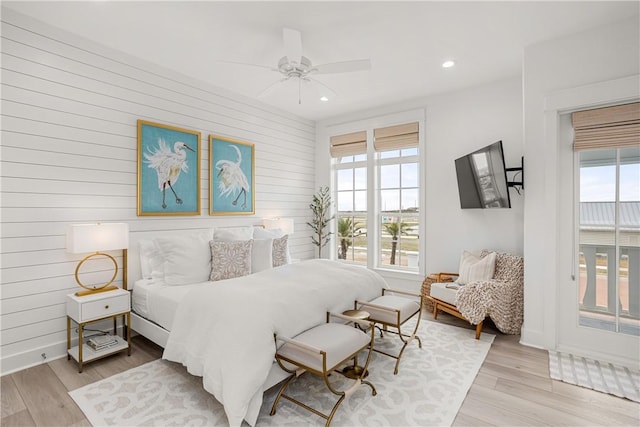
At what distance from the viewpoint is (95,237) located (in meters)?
2.73

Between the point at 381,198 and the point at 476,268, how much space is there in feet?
6.28

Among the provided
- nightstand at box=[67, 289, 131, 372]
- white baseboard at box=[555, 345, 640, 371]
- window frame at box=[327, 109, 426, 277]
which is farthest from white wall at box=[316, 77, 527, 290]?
nightstand at box=[67, 289, 131, 372]

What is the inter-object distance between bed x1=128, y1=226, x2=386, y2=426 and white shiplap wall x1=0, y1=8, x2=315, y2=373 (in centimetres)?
62

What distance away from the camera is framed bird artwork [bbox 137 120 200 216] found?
134 inches

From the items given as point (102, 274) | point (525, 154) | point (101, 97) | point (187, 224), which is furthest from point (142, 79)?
point (525, 154)

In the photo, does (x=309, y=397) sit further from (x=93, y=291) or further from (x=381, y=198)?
(x=381, y=198)

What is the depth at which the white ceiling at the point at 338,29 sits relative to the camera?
252 cm

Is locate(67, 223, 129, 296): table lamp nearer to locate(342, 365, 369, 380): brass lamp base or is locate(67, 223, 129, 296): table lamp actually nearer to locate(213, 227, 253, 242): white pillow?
locate(213, 227, 253, 242): white pillow

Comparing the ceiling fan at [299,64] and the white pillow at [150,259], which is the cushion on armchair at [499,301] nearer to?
the ceiling fan at [299,64]

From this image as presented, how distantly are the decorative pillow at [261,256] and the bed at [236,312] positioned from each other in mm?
22

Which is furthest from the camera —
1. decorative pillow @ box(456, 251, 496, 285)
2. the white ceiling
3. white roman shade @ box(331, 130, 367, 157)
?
white roman shade @ box(331, 130, 367, 157)

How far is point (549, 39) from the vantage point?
2969mm

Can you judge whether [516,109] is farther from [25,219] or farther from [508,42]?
[25,219]

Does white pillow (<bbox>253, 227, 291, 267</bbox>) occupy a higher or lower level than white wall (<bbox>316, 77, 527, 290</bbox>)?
lower
